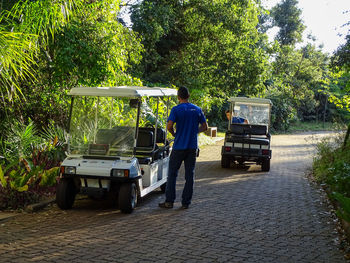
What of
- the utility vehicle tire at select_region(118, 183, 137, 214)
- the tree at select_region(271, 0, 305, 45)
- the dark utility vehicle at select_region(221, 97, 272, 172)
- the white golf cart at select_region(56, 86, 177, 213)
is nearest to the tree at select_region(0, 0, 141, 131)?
the white golf cart at select_region(56, 86, 177, 213)

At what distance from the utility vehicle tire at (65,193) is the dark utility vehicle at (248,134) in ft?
20.9

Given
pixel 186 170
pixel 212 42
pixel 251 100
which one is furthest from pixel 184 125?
pixel 212 42

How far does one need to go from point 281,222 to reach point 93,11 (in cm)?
698

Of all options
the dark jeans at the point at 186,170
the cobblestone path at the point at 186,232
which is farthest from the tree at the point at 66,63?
the dark jeans at the point at 186,170

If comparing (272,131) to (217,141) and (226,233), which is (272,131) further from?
(226,233)

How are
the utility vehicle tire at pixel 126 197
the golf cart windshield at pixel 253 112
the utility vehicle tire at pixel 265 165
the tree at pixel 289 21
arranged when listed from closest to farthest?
the utility vehicle tire at pixel 126 197 < the utility vehicle tire at pixel 265 165 < the golf cart windshield at pixel 253 112 < the tree at pixel 289 21

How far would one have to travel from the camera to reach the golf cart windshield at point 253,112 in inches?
548

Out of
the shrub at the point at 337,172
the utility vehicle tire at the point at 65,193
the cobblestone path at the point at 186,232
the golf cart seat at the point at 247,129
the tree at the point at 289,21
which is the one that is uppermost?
the tree at the point at 289,21

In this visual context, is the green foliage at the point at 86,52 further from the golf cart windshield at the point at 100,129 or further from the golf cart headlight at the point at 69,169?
the golf cart headlight at the point at 69,169

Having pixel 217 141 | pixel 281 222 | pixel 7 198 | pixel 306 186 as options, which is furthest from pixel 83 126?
pixel 217 141

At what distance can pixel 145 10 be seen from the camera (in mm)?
20250

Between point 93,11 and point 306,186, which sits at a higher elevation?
point 93,11

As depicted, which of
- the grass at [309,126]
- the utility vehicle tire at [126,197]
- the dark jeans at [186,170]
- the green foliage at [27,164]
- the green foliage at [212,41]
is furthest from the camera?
the grass at [309,126]

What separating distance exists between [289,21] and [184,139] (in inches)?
1613
